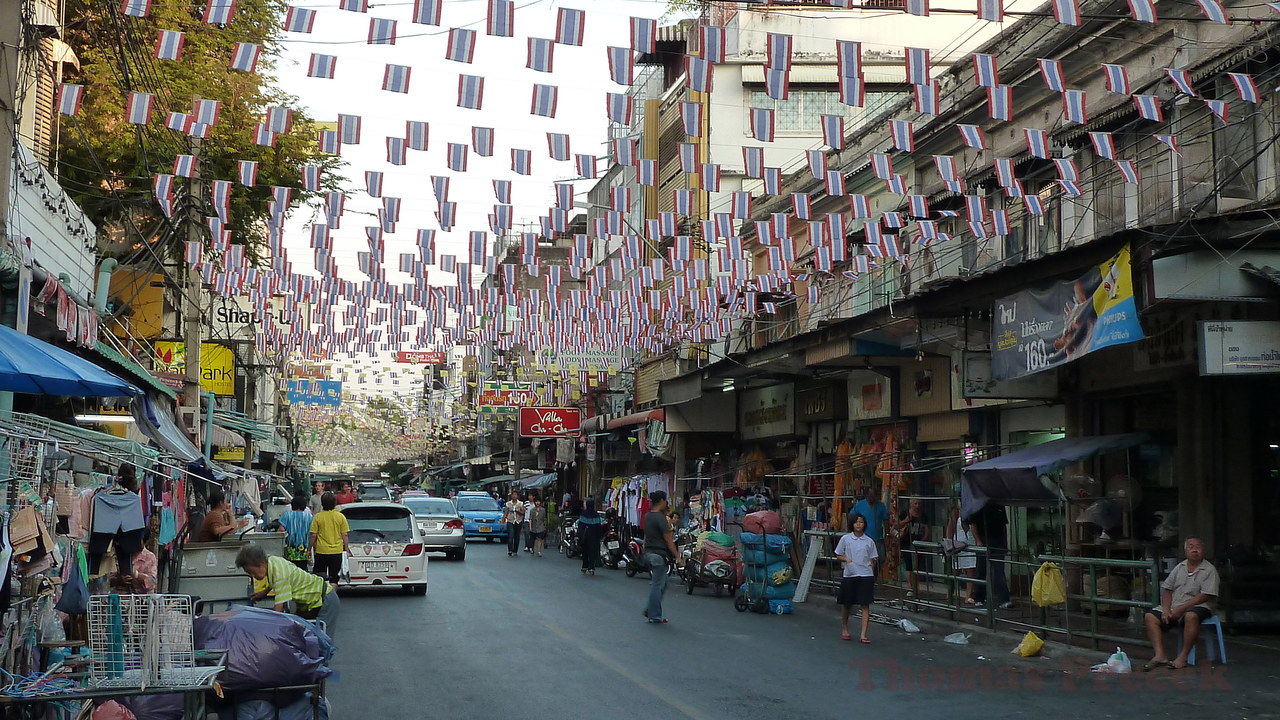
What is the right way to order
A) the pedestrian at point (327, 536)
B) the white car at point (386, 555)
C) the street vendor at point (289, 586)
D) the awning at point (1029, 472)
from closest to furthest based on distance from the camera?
1. the street vendor at point (289, 586)
2. the awning at point (1029, 472)
3. the pedestrian at point (327, 536)
4. the white car at point (386, 555)

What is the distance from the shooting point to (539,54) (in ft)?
41.0

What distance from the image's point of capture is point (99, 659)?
7.15 meters

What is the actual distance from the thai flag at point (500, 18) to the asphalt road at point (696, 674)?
608 cm

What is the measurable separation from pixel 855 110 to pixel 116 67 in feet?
62.5

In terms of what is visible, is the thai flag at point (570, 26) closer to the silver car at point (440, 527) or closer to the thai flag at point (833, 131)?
the thai flag at point (833, 131)

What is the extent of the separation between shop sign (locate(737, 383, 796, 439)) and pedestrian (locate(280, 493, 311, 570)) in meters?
16.4

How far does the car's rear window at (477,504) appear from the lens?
153 feet

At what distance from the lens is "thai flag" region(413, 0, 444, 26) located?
11.4 meters

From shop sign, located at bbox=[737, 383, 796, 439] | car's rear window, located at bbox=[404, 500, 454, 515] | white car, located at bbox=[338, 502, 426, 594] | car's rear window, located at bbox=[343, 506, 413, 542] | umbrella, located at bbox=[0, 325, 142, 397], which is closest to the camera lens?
umbrella, located at bbox=[0, 325, 142, 397]

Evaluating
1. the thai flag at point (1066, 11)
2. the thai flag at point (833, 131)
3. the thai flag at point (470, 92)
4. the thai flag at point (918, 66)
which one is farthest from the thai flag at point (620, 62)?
the thai flag at point (833, 131)

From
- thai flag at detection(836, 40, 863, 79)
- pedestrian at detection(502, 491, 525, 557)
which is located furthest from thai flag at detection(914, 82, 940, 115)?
pedestrian at detection(502, 491, 525, 557)

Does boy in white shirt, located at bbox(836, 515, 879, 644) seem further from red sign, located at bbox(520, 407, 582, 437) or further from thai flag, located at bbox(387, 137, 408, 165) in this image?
red sign, located at bbox(520, 407, 582, 437)

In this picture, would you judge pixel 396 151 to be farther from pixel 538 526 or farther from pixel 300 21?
pixel 538 526

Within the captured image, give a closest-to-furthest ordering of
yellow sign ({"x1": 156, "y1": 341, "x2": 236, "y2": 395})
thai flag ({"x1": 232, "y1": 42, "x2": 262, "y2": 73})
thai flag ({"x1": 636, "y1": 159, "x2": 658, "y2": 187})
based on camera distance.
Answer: thai flag ({"x1": 232, "y1": 42, "x2": 262, "y2": 73}) < thai flag ({"x1": 636, "y1": 159, "x2": 658, "y2": 187}) < yellow sign ({"x1": 156, "y1": 341, "x2": 236, "y2": 395})
